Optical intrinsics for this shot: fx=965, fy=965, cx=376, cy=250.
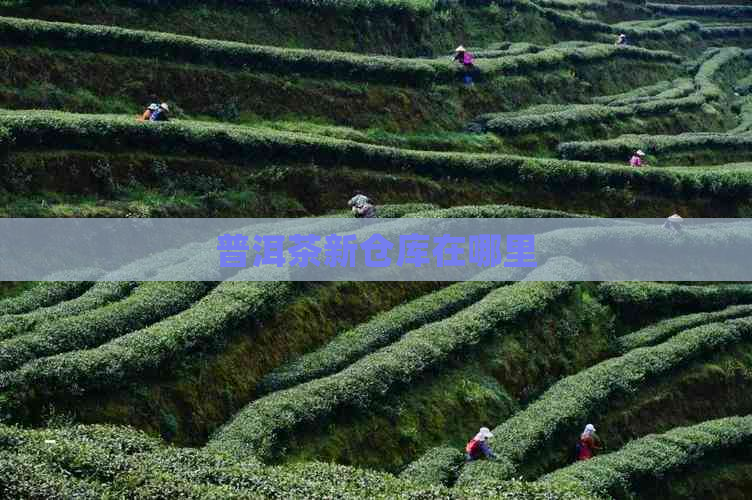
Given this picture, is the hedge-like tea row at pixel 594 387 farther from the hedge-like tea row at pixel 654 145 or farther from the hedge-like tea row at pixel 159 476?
the hedge-like tea row at pixel 654 145

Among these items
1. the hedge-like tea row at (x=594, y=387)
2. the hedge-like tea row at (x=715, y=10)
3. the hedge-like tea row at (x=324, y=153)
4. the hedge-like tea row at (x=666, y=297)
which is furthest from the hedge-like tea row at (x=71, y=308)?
the hedge-like tea row at (x=715, y=10)

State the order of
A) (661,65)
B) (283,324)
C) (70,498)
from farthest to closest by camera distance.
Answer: (661,65) → (283,324) → (70,498)

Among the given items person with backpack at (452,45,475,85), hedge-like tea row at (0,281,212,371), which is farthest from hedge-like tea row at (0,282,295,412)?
person with backpack at (452,45,475,85)

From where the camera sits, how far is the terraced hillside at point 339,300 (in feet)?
74.9

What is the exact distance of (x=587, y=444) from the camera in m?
28.0

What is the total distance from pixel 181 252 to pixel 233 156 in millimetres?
6767

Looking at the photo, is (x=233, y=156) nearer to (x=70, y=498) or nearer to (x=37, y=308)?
(x=37, y=308)

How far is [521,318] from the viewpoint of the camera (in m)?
32.0

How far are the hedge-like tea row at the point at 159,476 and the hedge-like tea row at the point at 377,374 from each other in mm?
1946

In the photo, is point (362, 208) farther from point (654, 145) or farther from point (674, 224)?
point (654, 145)

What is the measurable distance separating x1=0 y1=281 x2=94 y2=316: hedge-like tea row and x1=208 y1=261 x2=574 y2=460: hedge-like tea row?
6867 mm

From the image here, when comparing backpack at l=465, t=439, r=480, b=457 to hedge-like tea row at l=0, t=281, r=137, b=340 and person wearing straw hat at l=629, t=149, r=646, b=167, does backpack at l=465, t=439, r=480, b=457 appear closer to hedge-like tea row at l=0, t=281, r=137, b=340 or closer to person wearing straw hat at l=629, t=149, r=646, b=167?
hedge-like tea row at l=0, t=281, r=137, b=340

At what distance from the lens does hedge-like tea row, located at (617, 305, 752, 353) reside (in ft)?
113

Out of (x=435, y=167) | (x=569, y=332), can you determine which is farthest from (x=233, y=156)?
(x=569, y=332)
